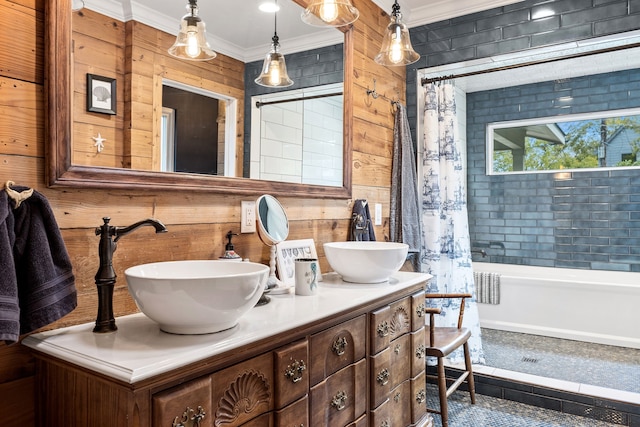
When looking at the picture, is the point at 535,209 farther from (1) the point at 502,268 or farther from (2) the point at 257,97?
(2) the point at 257,97

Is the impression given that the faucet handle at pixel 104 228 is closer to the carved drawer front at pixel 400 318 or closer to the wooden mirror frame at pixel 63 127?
the wooden mirror frame at pixel 63 127

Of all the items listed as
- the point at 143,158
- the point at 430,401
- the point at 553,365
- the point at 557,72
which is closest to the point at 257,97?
the point at 143,158

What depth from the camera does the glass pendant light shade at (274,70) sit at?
1.95 metres

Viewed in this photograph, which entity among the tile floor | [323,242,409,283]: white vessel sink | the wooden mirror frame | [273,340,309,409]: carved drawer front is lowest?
the tile floor

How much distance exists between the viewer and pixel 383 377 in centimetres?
180

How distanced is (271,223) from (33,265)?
94 cm

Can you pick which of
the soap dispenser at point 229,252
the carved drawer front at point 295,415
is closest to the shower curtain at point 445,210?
the soap dispenser at point 229,252

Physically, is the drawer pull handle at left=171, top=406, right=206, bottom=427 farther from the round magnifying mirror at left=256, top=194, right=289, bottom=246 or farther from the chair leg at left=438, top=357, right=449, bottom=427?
the chair leg at left=438, top=357, right=449, bottom=427

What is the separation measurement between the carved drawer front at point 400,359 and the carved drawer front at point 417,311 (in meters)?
0.07

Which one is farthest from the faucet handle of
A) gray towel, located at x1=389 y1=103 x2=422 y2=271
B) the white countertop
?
gray towel, located at x1=389 y1=103 x2=422 y2=271

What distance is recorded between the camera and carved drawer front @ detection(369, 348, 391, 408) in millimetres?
1731

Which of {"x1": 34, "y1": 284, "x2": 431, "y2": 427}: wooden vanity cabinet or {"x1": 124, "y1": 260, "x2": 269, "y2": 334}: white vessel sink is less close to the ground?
{"x1": 124, "y1": 260, "x2": 269, "y2": 334}: white vessel sink

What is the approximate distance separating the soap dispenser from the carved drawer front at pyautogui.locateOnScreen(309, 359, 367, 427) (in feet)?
1.77

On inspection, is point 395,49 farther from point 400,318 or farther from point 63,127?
point 63,127
